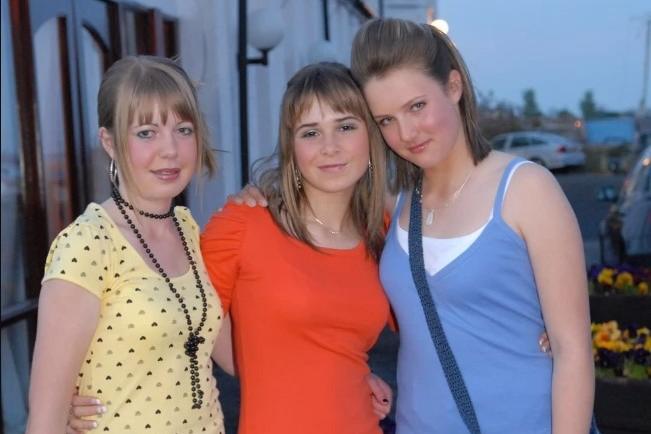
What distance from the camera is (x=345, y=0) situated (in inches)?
571

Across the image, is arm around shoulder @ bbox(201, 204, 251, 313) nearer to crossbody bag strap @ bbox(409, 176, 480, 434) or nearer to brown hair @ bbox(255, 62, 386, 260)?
brown hair @ bbox(255, 62, 386, 260)

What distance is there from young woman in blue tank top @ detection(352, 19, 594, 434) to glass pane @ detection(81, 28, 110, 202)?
2731mm

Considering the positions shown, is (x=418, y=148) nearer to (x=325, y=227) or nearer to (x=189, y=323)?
(x=325, y=227)

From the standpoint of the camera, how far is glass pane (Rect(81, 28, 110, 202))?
4.83 metres

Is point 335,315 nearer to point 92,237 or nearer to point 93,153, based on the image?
point 92,237

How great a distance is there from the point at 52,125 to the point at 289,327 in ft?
8.40

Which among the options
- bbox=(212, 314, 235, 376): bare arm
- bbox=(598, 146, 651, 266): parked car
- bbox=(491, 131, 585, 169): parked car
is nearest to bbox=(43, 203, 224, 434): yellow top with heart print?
bbox=(212, 314, 235, 376): bare arm

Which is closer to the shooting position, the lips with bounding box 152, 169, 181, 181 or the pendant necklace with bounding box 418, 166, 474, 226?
the lips with bounding box 152, 169, 181, 181

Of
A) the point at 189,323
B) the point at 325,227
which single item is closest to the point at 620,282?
the point at 325,227

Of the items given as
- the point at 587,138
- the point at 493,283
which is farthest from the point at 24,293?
the point at 587,138

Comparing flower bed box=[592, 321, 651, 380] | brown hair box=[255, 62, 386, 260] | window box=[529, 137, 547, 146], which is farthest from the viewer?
window box=[529, 137, 547, 146]

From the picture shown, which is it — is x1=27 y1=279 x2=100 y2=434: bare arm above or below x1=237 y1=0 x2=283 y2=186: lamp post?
below

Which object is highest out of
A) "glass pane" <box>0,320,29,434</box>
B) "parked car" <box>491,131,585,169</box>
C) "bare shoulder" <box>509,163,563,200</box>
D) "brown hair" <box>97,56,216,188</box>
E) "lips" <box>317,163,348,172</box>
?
"brown hair" <box>97,56,216,188</box>

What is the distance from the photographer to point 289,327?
240 cm
